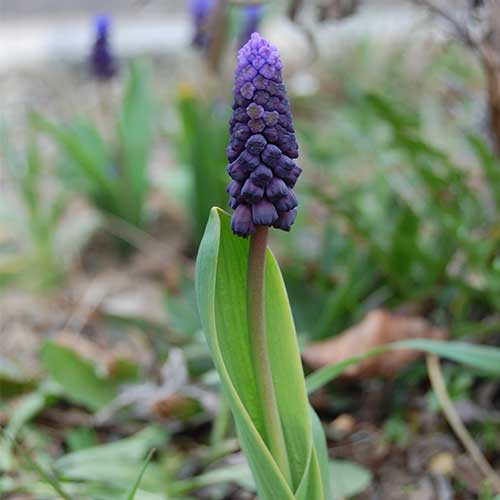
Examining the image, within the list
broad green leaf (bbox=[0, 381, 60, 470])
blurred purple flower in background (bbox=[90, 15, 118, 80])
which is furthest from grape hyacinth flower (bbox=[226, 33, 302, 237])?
blurred purple flower in background (bbox=[90, 15, 118, 80])

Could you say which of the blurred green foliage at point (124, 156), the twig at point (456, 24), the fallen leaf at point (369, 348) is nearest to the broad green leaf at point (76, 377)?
the fallen leaf at point (369, 348)

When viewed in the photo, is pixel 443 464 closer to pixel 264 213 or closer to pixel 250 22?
pixel 264 213

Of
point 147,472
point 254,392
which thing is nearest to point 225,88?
point 147,472

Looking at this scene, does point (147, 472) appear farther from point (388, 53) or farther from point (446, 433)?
point (388, 53)

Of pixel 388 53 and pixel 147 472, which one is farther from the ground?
pixel 388 53

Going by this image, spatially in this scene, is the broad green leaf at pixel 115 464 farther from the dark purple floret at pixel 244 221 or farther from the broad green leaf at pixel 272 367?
the dark purple floret at pixel 244 221

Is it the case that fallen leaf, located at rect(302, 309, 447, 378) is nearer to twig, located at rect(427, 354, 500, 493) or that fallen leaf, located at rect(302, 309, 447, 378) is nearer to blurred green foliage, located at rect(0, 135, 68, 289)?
twig, located at rect(427, 354, 500, 493)

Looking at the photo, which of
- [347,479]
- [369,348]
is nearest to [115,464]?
[347,479]
